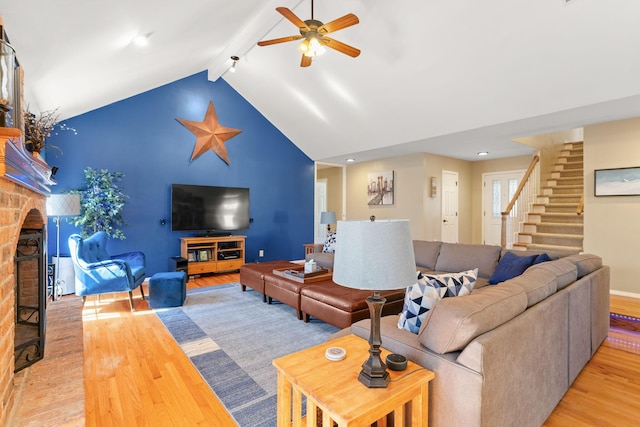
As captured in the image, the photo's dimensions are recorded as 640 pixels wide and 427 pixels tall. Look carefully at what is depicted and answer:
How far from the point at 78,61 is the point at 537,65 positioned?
192 inches

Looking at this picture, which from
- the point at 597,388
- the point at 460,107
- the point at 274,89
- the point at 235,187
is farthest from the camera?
the point at 235,187

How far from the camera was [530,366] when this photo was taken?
1553 millimetres

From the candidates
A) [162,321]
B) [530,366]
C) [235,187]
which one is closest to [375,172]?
[235,187]

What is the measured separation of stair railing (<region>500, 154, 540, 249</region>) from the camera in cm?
583

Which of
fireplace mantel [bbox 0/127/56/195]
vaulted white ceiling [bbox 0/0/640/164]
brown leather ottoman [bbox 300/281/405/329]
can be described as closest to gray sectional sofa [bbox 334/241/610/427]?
brown leather ottoman [bbox 300/281/405/329]

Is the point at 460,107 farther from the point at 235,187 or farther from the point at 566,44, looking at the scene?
the point at 235,187

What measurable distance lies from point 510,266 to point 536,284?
1.57 metres

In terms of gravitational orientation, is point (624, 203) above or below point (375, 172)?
below

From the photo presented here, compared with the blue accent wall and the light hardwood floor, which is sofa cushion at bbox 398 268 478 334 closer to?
the light hardwood floor

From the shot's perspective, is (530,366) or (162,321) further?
(162,321)

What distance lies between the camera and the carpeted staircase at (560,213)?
5562 mm

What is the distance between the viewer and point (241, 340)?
2.94 meters

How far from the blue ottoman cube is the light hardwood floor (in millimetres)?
760

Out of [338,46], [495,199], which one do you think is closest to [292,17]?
[338,46]
